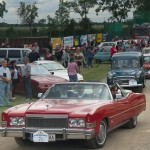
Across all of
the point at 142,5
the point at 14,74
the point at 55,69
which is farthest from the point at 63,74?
the point at 142,5

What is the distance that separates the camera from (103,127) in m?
10.0

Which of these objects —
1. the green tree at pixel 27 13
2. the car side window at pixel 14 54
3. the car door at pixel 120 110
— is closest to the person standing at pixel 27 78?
the car door at pixel 120 110

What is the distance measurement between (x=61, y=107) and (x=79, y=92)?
1.36 metres

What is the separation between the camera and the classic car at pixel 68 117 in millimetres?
9219

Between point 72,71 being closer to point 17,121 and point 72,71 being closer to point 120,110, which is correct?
point 120,110

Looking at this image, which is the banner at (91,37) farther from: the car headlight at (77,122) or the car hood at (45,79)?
the car headlight at (77,122)

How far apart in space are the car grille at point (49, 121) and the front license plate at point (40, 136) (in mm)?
Result: 169

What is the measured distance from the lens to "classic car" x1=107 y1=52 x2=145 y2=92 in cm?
2194

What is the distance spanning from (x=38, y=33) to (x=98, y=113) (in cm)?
5047

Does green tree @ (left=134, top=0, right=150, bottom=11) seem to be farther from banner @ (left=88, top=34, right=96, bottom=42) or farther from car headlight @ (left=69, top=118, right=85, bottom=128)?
car headlight @ (left=69, top=118, right=85, bottom=128)

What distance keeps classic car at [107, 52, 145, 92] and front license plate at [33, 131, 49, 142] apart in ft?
39.6

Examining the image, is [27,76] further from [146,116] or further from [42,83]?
[146,116]


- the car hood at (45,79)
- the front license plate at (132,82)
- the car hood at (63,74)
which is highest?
the car hood at (45,79)

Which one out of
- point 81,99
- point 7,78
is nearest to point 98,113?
point 81,99
